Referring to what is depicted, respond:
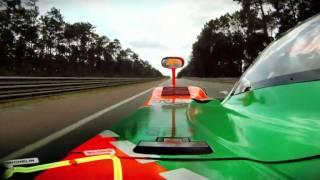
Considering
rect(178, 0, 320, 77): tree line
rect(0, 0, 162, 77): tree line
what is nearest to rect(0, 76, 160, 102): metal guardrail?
rect(0, 0, 162, 77): tree line

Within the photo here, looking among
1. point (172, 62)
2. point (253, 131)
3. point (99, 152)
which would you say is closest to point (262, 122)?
point (253, 131)

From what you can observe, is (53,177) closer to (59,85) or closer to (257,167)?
(257,167)

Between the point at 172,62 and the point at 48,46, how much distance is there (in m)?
87.1

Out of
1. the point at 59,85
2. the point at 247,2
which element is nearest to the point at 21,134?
the point at 59,85

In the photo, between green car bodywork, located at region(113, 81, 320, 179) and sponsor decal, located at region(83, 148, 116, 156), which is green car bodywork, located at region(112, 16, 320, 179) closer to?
green car bodywork, located at region(113, 81, 320, 179)

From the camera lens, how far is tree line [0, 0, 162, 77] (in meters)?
49.4

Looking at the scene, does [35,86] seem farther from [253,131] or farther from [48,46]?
[48,46]

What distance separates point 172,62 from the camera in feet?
17.1

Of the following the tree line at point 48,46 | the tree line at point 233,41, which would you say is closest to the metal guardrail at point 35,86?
the tree line at point 48,46

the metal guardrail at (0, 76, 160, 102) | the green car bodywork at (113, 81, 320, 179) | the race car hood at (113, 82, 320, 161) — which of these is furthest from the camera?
the metal guardrail at (0, 76, 160, 102)

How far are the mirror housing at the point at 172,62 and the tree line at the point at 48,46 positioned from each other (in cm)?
2819

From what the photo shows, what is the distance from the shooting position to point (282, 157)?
1.69 metres

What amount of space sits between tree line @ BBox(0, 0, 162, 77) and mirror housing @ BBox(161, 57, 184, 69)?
28194 mm

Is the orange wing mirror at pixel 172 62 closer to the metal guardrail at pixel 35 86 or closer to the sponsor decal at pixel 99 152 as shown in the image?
the sponsor decal at pixel 99 152
